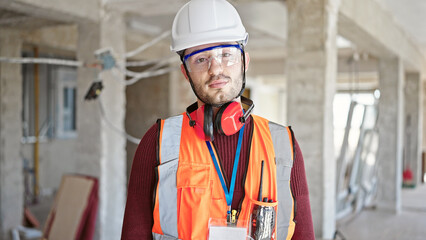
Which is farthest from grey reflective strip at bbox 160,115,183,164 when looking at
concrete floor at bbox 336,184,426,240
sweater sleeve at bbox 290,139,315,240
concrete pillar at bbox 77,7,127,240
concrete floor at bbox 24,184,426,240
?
concrete floor at bbox 336,184,426,240

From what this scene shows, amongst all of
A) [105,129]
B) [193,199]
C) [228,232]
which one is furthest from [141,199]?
[105,129]

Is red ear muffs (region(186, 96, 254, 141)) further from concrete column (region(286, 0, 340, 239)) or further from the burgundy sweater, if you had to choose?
concrete column (region(286, 0, 340, 239))

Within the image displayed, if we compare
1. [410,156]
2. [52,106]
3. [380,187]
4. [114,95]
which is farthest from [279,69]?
[114,95]

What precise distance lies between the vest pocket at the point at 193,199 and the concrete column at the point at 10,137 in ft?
16.9

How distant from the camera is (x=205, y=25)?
1279mm

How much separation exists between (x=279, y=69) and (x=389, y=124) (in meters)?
4.28

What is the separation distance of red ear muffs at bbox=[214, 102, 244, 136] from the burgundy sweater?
6 cm

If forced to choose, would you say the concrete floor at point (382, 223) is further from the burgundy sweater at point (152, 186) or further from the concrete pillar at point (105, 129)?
the burgundy sweater at point (152, 186)

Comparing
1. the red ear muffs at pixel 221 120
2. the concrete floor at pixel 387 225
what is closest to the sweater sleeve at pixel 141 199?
the red ear muffs at pixel 221 120

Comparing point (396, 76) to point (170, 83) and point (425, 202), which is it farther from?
point (170, 83)

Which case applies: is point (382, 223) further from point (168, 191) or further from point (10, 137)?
point (168, 191)

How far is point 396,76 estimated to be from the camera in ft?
24.2

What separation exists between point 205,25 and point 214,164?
397 millimetres

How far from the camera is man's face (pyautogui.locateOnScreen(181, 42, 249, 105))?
125cm
